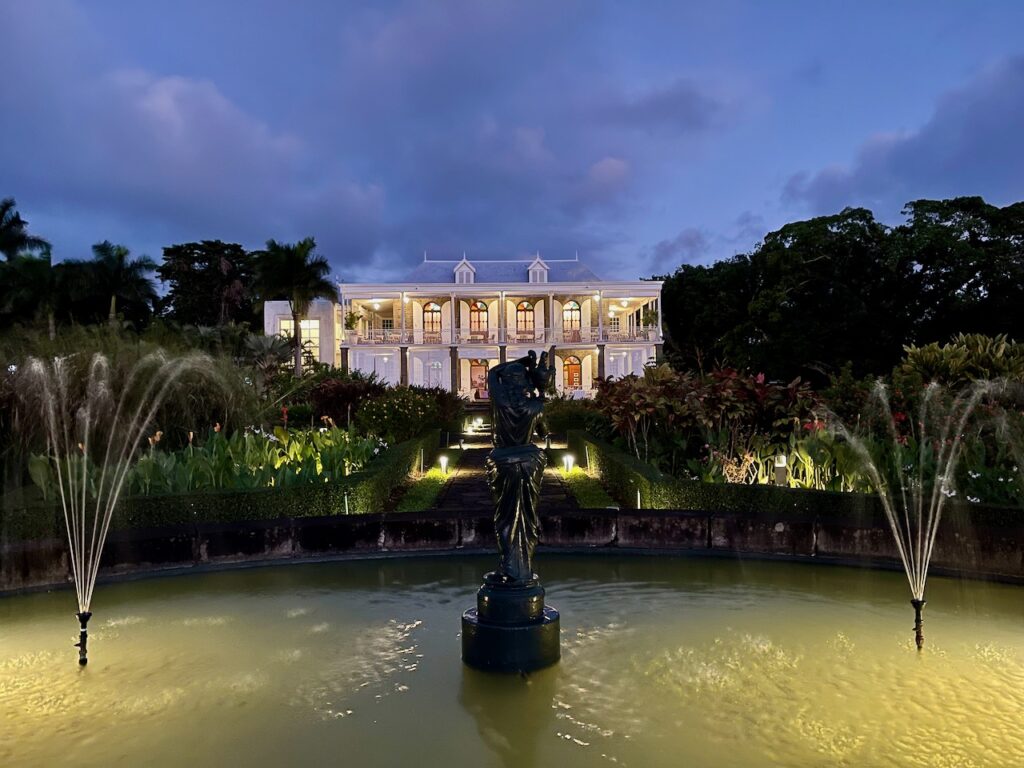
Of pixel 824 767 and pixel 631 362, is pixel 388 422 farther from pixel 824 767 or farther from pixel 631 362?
pixel 631 362

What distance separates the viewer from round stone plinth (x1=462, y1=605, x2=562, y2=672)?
14.2ft

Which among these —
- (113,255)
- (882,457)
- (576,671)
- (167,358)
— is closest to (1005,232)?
(882,457)

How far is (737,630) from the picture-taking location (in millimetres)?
5184

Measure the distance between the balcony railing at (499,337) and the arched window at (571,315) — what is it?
8.83 feet

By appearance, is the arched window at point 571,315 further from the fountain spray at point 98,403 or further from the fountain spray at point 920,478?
the fountain spray at point 98,403

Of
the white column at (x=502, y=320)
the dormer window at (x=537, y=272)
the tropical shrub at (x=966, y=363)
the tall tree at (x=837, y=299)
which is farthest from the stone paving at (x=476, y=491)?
the dormer window at (x=537, y=272)

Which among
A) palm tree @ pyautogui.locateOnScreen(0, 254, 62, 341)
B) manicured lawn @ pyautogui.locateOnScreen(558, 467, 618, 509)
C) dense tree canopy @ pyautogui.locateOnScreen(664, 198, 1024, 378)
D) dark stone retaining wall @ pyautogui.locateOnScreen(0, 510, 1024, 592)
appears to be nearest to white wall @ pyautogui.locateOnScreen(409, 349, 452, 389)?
dense tree canopy @ pyautogui.locateOnScreen(664, 198, 1024, 378)

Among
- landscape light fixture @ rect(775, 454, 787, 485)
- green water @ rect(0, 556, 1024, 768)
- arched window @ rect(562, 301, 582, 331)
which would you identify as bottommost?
green water @ rect(0, 556, 1024, 768)

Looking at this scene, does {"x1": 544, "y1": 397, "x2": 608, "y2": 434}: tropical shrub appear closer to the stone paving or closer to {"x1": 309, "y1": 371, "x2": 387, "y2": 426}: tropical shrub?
the stone paving

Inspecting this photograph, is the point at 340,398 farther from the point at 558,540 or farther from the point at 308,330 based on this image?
the point at 308,330

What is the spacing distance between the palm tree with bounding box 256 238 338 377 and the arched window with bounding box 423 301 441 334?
8041 millimetres

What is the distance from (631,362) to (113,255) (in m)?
28.0

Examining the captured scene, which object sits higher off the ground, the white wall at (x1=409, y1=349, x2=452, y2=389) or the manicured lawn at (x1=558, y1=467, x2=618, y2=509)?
the white wall at (x1=409, y1=349, x2=452, y2=389)

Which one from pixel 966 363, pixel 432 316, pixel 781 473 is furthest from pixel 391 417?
pixel 432 316
